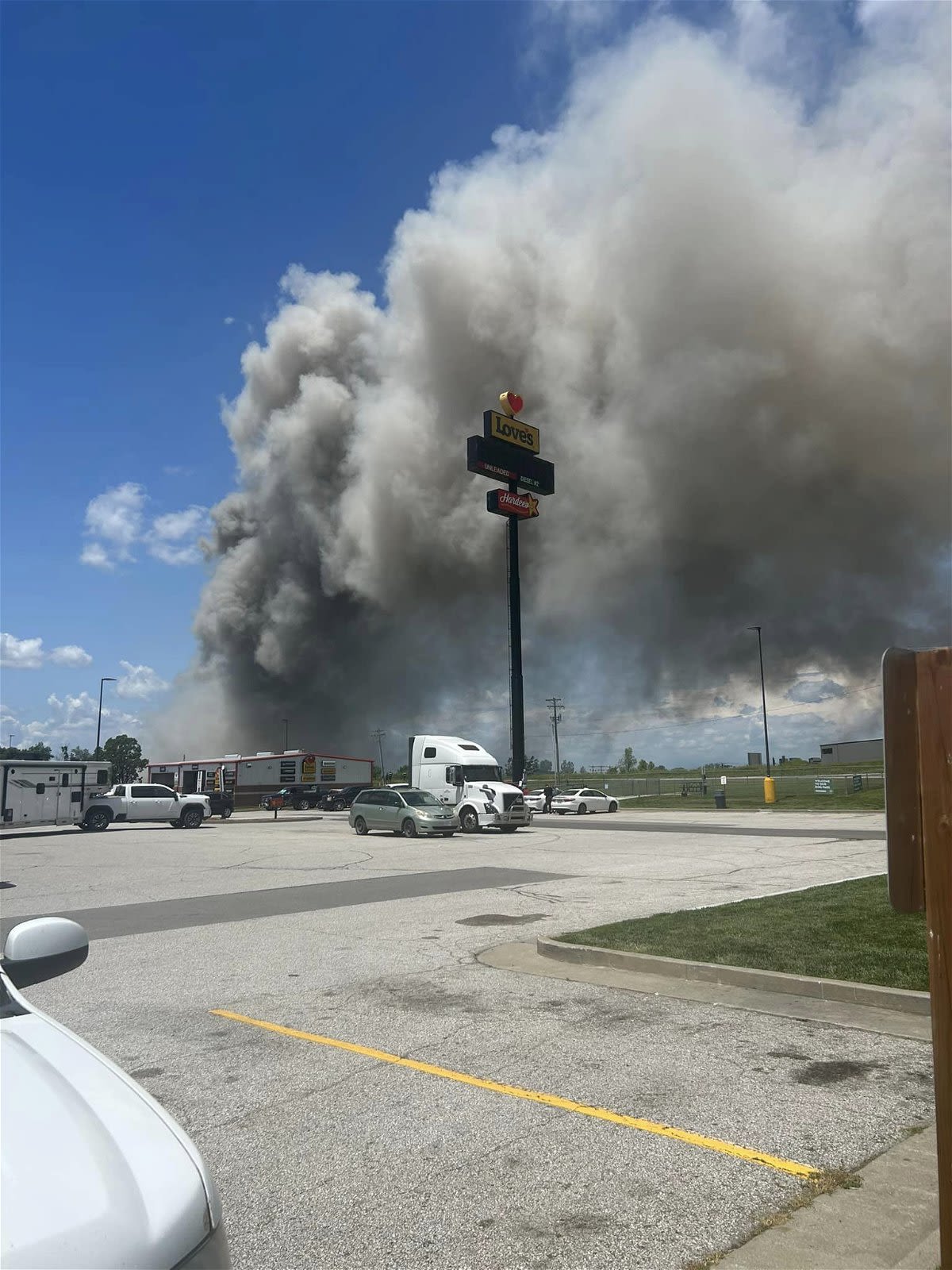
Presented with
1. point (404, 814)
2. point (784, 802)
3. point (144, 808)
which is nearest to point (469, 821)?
point (404, 814)

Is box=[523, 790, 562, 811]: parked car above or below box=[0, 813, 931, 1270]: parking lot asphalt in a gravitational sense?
below

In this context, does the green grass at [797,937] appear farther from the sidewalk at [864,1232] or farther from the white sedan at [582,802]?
the white sedan at [582,802]

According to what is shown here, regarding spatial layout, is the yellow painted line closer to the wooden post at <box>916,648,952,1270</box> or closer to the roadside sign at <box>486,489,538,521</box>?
the wooden post at <box>916,648,952,1270</box>

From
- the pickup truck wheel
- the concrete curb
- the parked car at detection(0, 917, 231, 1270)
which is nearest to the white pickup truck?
the pickup truck wheel

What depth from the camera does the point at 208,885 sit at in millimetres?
14391

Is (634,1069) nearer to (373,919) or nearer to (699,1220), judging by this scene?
(699,1220)

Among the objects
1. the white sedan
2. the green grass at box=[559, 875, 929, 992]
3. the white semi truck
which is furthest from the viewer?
the white sedan

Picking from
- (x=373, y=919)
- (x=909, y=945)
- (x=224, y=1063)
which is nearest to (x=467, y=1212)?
(x=224, y=1063)

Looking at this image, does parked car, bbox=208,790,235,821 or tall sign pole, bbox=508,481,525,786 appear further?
tall sign pole, bbox=508,481,525,786

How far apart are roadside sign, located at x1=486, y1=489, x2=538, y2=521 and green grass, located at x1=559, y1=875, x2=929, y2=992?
43.1 m

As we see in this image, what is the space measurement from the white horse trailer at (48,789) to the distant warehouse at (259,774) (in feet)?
69.7

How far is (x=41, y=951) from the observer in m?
2.83

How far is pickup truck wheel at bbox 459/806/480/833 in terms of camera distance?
2866 cm

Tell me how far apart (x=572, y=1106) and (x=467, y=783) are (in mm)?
25923
